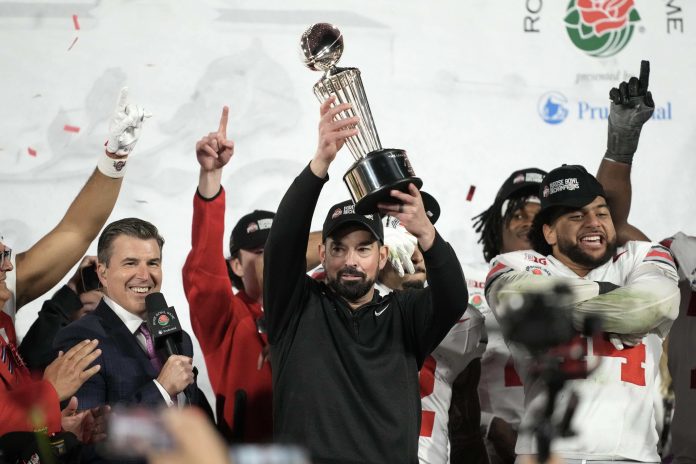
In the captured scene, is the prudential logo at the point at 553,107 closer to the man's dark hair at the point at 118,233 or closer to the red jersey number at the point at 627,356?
the red jersey number at the point at 627,356

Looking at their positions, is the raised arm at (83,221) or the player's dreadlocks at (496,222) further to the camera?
the player's dreadlocks at (496,222)

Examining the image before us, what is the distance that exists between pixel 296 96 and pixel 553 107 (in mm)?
973

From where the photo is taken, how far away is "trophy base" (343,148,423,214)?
2.05 m

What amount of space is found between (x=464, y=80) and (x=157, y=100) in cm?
115

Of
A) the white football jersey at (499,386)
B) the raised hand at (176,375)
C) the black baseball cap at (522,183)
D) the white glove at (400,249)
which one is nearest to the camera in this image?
the raised hand at (176,375)

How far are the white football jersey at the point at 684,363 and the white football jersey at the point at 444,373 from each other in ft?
2.05

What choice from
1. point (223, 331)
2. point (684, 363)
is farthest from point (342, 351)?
point (684, 363)

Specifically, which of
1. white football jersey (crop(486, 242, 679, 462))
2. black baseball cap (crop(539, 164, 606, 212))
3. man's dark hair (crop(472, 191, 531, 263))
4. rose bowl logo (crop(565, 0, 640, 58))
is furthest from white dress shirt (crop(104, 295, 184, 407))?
rose bowl logo (crop(565, 0, 640, 58))

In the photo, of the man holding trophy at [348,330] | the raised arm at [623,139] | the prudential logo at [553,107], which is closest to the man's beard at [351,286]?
the man holding trophy at [348,330]

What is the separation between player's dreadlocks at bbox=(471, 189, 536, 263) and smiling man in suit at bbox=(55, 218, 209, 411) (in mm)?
1222

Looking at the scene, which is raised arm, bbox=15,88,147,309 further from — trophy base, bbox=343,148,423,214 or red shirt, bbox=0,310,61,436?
trophy base, bbox=343,148,423,214

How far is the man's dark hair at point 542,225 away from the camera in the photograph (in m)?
2.74

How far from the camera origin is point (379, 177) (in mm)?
2055

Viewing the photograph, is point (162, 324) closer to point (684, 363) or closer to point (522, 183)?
point (522, 183)
